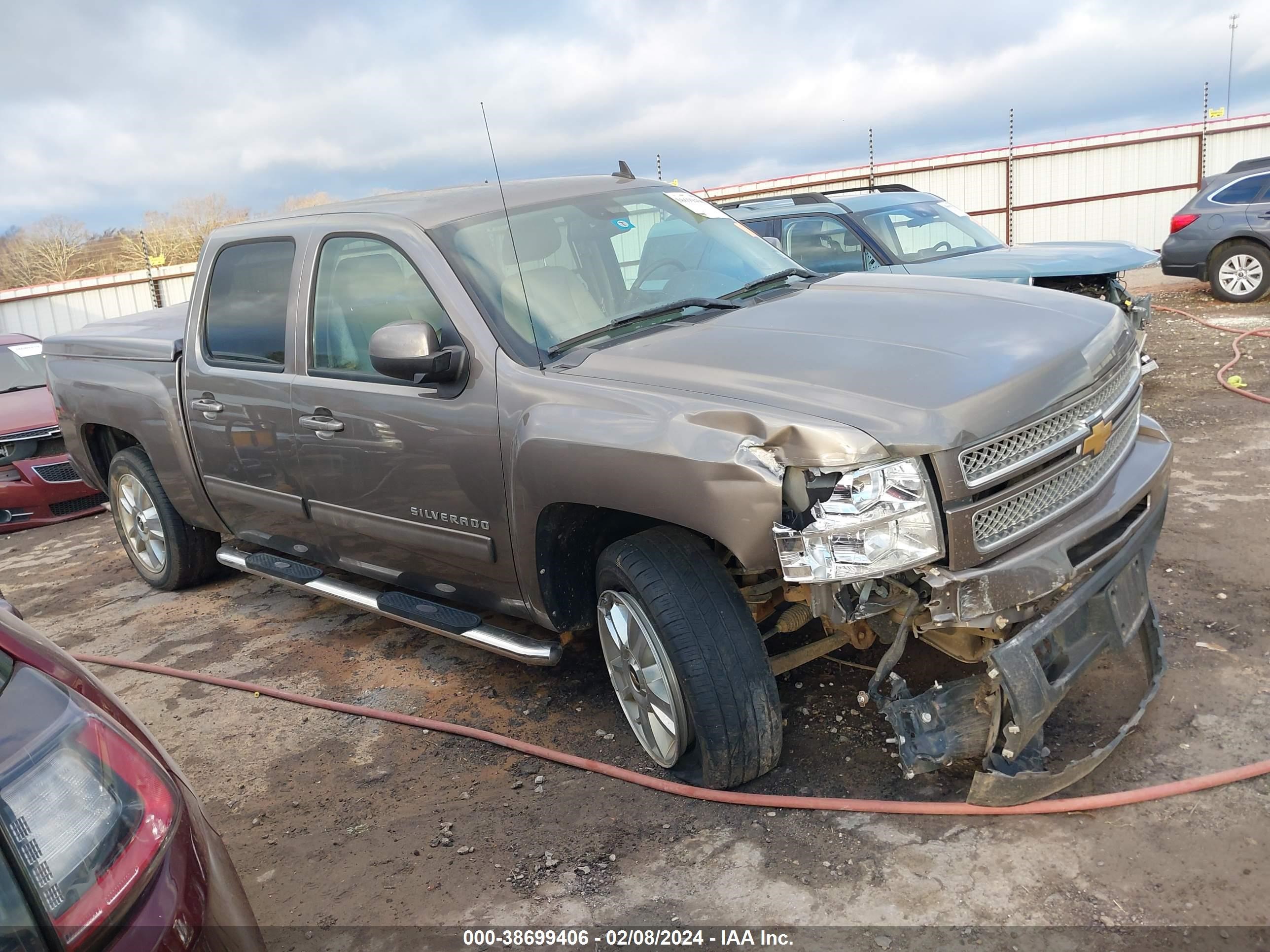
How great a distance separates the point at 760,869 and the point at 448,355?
1837mm

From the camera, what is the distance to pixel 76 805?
1464 mm

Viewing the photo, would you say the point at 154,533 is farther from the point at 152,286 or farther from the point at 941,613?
the point at 152,286

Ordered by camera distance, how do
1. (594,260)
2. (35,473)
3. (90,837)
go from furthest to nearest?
(35,473)
(594,260)
(90,837)

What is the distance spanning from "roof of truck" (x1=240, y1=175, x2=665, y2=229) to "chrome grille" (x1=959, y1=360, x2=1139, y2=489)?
6.85 ft

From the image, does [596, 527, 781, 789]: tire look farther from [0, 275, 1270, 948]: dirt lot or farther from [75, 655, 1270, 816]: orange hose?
[0, 275, 1270, 948]: dirt lot

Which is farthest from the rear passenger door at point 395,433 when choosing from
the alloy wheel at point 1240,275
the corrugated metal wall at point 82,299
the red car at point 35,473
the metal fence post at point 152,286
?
the corrugated metal wall at point 82,299

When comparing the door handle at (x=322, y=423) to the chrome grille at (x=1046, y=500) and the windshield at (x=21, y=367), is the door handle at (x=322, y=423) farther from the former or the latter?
the windshield at (x=21, y=367)

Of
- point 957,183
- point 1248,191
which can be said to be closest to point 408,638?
point 1248,191

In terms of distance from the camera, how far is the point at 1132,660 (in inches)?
137

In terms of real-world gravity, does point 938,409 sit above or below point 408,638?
above

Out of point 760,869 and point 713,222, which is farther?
point 713,222

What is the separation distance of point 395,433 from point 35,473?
5.93 metres

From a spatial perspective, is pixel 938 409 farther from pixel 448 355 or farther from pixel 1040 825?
pixel 448 355

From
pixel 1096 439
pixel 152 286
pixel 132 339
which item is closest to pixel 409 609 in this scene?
pixel 1096 439
